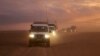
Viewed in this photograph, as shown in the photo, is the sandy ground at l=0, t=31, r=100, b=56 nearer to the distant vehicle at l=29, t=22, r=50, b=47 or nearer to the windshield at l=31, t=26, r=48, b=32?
the distant vehicle at l=29, t=22, r=50, b=47

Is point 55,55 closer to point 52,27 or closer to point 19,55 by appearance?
point 19,55

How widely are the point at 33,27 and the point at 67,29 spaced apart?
9505 centimetres

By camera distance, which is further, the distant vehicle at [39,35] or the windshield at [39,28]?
the windshield at [39,28]

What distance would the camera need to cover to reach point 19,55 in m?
24.8

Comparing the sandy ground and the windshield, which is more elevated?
the windshield

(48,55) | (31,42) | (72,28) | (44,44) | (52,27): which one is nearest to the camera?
(48,55)

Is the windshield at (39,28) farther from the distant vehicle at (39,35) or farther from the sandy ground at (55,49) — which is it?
the sandy ground at (55,49)

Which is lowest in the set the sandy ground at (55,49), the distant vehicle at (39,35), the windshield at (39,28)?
the sandy ground at (55,49)

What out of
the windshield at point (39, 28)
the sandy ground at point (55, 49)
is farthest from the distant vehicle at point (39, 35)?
the sandy ground at point (55, 49)

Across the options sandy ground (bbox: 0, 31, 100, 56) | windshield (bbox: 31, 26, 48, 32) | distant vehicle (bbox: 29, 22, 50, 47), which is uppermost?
windshield (bbox: 31, 26, 48, 32)

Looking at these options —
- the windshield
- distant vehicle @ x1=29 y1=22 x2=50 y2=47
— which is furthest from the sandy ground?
the windshield

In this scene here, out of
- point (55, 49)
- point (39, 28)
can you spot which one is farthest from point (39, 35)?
point (55, 49)

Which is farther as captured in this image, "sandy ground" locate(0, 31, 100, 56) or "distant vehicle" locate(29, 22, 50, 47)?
"distant vehicle" locate(29, 22, 50, 47)

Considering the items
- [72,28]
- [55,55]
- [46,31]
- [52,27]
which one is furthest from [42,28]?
[72,28]
